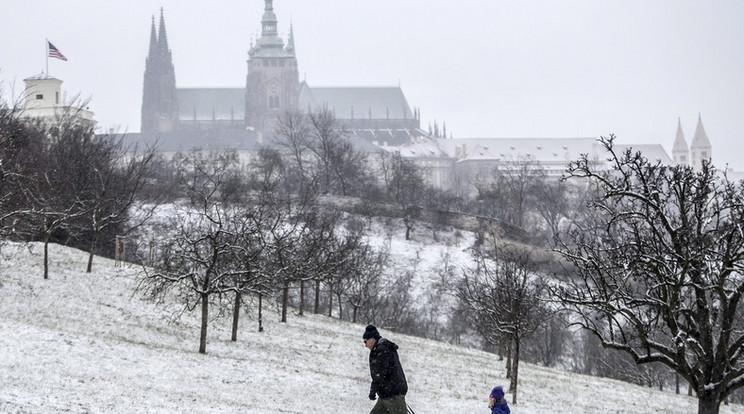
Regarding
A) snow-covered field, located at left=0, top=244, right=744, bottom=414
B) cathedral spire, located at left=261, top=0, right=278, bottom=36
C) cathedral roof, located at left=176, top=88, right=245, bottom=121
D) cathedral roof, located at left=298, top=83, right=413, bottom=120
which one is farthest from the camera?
cathedral roof, located at left=298, top=83, right=413, bottom=120

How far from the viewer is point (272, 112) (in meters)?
167

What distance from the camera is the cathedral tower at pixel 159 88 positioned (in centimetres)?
16162

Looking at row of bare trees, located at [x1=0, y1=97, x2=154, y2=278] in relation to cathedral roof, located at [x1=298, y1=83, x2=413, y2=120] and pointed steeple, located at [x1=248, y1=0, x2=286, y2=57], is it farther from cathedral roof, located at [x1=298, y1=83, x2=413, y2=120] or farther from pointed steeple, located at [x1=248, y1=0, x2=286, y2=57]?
cathedral roof, located at [x1=298, y1=83, x2=413, y2=120]

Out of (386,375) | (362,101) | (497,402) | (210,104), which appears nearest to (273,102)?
(210,104)

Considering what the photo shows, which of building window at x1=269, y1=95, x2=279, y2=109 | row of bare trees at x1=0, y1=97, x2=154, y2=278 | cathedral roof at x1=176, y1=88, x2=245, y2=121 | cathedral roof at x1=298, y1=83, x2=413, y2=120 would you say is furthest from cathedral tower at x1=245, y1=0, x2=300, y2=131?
row of bare trees at x1=0, y1=97, x2=154, y2=278

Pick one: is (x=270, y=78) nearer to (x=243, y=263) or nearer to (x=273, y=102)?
(x=273, y=102)

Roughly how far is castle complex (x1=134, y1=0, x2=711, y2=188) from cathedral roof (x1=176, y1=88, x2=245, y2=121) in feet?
0.20

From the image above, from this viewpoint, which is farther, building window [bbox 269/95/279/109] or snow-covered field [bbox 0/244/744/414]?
building window [bbox 269/95/279/109]

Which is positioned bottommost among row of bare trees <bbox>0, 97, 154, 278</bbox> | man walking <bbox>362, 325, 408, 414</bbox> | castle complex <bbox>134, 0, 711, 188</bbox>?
man walking <bbox>362, 325, 408, 414</bbox>

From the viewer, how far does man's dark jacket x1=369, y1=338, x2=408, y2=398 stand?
453 inches

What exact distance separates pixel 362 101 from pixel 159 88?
46403 mm

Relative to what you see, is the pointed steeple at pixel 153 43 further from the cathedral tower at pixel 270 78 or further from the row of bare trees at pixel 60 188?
the row of bare trees at pixel 60 188

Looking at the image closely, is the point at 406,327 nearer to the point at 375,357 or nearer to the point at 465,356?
the point at 465,356

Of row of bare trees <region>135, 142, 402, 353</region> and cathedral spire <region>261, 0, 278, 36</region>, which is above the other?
cathedral spire <region>261, 0, 278, 36</region>
